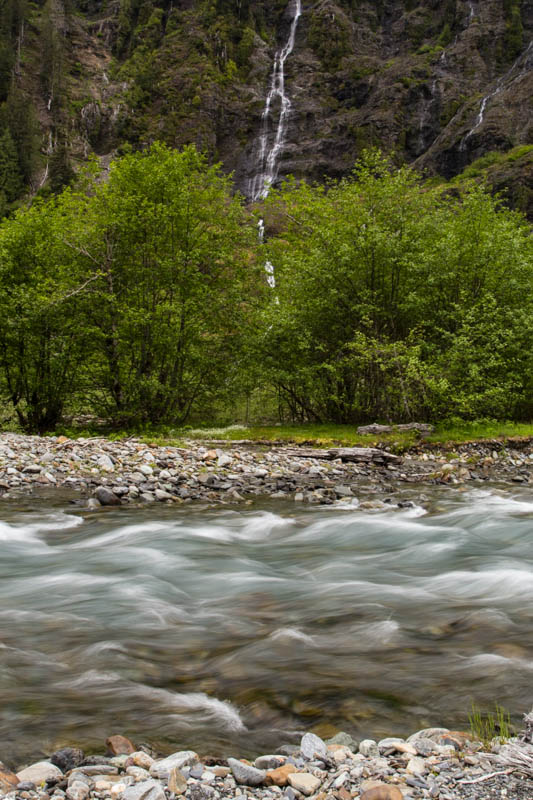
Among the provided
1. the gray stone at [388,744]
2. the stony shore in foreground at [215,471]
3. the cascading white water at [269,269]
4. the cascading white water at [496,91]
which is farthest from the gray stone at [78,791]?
the cascading white water at [496,91]

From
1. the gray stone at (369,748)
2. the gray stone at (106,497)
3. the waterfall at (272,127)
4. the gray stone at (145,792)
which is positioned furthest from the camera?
the waterfall at (272,127)

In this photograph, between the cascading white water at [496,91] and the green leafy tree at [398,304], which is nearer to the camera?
the green leafy tree at [398,304]

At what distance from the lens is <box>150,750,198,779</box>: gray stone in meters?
2.54

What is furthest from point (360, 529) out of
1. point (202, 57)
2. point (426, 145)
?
point (202, 57)

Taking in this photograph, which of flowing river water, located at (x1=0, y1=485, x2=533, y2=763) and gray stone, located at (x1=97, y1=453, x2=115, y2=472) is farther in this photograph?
gray stone, located at (x1=97, y1=453, x2=115, y2=472)

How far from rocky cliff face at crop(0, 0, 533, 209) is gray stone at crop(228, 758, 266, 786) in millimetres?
81311

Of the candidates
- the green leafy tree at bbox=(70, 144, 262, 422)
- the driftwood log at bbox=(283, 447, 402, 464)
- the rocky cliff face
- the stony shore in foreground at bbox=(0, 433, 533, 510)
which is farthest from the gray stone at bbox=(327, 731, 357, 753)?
the rocky cliff face

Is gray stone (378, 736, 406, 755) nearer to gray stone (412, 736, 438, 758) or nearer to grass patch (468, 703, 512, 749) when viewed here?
gray stone (412, 736, 438, 758)

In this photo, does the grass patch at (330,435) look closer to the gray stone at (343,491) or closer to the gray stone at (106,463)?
the gray stone at (106,463)

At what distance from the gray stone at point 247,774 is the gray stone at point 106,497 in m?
7.53

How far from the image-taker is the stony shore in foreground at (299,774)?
2.32 meters

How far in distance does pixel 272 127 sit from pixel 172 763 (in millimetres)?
106390

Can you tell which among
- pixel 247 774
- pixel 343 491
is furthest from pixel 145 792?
pixel 343 491

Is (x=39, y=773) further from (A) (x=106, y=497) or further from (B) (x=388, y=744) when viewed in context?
(A) (x=106, y=497)
